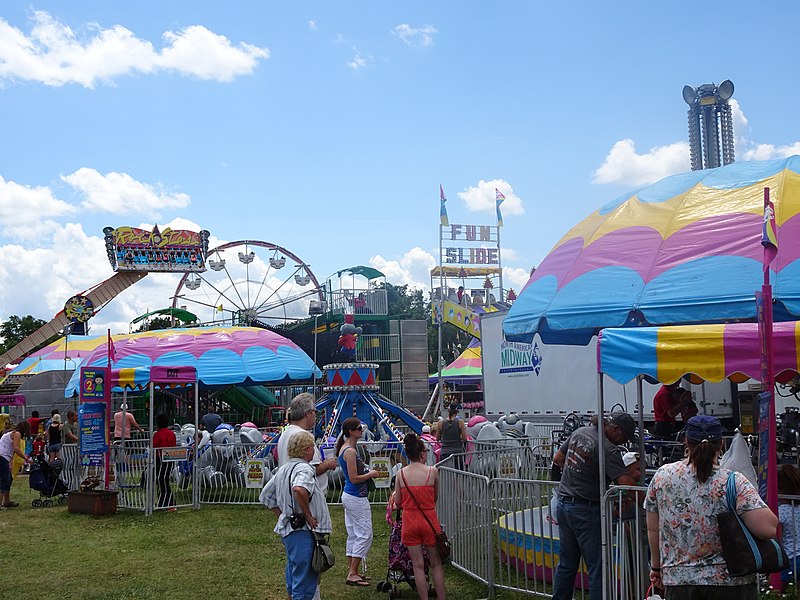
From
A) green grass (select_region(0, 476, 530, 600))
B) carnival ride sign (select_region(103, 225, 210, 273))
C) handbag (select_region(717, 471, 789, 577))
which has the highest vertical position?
carnival ride sign (select_region(103, 225, 210, 273))

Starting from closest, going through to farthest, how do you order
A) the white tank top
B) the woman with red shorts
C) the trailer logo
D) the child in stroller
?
1. the woman with red shorts
2. the child in stroller
3. the white tank top
4. the trailer logo

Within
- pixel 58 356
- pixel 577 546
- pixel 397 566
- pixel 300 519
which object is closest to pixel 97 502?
pixel 397 566

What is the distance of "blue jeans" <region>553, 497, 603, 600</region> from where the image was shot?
6.03m

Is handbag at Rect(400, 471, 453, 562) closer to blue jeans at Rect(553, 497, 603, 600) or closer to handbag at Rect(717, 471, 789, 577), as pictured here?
blue jeans at Rect(553, 497, 603, 600)

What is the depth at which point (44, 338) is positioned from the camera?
39.0 metres

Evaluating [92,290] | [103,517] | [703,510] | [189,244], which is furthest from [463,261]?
[703,510]

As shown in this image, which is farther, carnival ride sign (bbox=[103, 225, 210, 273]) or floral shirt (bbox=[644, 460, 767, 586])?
carnival ride sign (bbox=[103, 225, 210, 273])

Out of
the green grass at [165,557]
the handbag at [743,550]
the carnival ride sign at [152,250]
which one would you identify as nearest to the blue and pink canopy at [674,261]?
the green grass at [165,557]

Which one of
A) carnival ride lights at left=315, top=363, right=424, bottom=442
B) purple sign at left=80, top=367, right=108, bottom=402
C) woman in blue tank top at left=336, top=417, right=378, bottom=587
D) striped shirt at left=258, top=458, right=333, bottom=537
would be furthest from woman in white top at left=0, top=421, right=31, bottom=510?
striped shirt at left=258, top=458, right=333, bottom=537

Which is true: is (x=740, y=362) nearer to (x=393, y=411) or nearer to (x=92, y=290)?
(x=393, y=411)

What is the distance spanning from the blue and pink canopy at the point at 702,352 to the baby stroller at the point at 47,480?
489 inches

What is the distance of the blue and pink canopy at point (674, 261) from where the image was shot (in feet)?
25.6

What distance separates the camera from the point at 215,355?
24531 mm

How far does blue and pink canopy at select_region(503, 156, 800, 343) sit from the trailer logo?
10672mm
